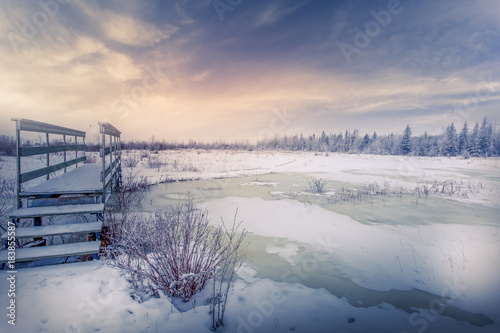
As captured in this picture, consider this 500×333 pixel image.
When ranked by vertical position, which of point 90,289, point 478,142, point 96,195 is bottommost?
point 90,289

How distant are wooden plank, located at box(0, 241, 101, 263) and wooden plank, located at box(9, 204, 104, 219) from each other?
1.75 ft

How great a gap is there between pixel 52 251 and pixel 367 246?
6.13 metres

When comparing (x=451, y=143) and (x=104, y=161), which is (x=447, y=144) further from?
(x=104, y=161)

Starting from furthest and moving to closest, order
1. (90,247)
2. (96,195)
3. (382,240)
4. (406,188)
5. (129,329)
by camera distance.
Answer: (406,188), (382,240), (96,195), (90,247), (129,329)

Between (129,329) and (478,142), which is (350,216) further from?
(478,142)

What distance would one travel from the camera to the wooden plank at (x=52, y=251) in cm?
355

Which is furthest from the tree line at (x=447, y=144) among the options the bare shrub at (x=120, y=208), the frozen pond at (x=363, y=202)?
the bare shrub at (x=120, y=208)

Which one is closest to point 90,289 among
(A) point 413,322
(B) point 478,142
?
(A) point 413,322

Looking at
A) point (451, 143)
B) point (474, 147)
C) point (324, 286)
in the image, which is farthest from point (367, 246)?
point (451, 143)

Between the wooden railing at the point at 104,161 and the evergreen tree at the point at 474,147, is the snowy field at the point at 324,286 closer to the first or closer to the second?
the wooden railing at the point at 104,161

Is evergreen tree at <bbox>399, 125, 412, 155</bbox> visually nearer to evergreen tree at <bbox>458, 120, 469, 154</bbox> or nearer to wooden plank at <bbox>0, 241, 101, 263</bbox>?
evergreen tree at <bbox>458, 120, 469, 154</bbox>

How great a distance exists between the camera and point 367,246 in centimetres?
542

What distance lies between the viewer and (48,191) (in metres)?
4.16

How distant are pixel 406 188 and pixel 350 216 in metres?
7.06
